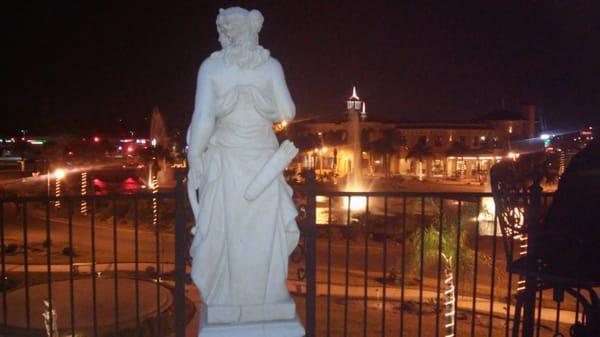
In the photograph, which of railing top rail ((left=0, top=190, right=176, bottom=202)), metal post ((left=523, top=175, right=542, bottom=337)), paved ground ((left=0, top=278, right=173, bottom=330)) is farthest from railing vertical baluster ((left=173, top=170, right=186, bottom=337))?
paved ground ((left=0, top=278, right=173, bottom=330))

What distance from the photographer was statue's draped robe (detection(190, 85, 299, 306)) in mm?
3271

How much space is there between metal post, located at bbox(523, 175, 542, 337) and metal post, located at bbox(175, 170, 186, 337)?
7.24ft

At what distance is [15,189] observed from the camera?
2520cm

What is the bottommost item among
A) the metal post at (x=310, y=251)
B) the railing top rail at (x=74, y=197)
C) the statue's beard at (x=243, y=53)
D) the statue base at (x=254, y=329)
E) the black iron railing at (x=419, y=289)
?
the black iron railing at (x=419, y=289)

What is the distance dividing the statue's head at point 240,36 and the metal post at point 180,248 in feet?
2.75

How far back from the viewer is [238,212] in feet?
10.8

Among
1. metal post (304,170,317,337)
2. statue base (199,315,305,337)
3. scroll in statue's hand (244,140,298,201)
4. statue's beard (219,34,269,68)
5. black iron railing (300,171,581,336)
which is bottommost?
black iron railing (300,171,581,336)

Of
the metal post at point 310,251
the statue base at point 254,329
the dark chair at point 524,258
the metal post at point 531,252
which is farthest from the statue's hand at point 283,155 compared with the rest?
the metal post at point 531,252

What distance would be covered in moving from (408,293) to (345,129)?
60.4 m

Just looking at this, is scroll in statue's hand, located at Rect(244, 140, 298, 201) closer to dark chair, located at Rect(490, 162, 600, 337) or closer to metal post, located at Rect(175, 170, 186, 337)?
metal post, located at Rect(175, 170, 186, 337)

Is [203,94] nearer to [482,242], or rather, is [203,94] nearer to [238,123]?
[238,123]

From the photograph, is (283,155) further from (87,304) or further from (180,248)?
(87,304)

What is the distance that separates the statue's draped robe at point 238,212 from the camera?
3.27 m

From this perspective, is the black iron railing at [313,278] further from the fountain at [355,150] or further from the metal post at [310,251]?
the fountain at [355,150]
